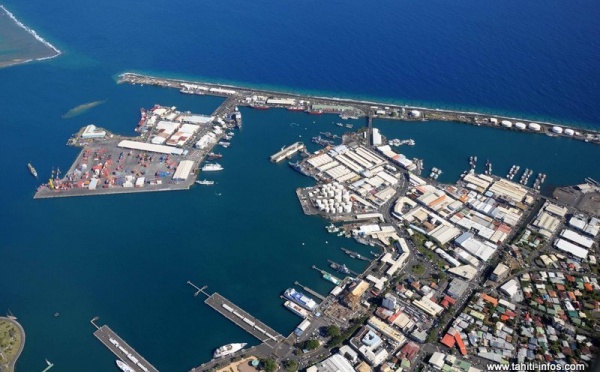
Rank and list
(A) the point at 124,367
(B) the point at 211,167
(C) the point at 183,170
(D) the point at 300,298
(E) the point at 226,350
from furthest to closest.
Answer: (B) the point at 211,167 < (C) the point at 183,170 < (D) the point at 300,298 < (E) the point at 226,350 < (A) the point at 124,367

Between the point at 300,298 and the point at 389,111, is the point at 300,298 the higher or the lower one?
the lower one

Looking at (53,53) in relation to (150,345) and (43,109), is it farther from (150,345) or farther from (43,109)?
(150,345)

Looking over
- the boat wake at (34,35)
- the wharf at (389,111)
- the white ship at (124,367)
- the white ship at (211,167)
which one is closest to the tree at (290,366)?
the white ship at (124,367)

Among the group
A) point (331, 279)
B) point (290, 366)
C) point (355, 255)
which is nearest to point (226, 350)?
point (290, 366)

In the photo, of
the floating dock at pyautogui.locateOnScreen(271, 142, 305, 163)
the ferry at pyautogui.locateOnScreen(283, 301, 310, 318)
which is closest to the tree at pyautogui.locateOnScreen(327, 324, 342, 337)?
the ferry at pyautogui.locateOnScreen(283, 301, 310, 318)

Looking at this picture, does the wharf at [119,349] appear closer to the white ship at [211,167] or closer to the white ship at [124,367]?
the white ship at [124,367]

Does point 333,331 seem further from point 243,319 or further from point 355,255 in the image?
point 355,255

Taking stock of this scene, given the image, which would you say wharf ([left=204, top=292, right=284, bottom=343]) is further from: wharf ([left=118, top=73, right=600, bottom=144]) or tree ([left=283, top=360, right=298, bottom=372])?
wharf ([left=118, top=73, right=600, bottom=144])
